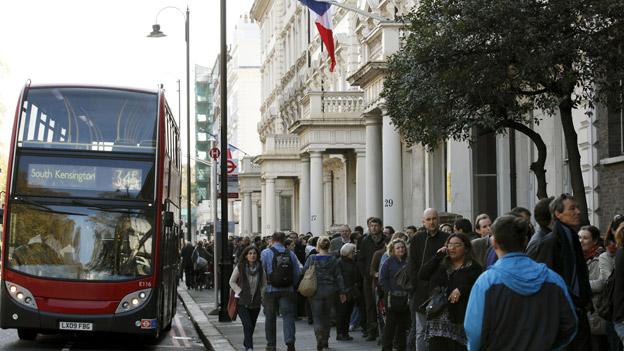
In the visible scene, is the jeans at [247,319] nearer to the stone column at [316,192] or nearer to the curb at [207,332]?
the curb at [207,332]

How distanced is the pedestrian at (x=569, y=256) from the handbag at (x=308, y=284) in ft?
28.7

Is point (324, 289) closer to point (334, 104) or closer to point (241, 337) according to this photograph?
point (241, 337)

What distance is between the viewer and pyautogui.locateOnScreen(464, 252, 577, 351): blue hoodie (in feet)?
22.0

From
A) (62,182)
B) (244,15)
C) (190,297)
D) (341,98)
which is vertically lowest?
(190,297)

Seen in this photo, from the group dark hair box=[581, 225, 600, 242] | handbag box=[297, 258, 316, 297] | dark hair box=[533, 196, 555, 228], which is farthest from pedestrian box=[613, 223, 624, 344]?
handbag box=[297, 258, 316, 297]

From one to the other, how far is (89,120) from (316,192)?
22336mm

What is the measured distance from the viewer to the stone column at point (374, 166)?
32.5 metres

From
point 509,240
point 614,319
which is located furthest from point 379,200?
point 509,240

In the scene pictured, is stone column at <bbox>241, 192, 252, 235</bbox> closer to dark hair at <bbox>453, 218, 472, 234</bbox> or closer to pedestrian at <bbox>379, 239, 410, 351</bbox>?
pedestrian at <bbox>379, 239, 410, 351</bbox>

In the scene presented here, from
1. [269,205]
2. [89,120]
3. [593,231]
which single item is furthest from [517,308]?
[269,205]

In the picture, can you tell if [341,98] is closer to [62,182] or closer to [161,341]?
[161,341]

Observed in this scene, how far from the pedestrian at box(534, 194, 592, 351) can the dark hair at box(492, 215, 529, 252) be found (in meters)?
1.94

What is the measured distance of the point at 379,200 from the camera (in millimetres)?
33562

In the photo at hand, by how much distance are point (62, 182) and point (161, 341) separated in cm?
470
